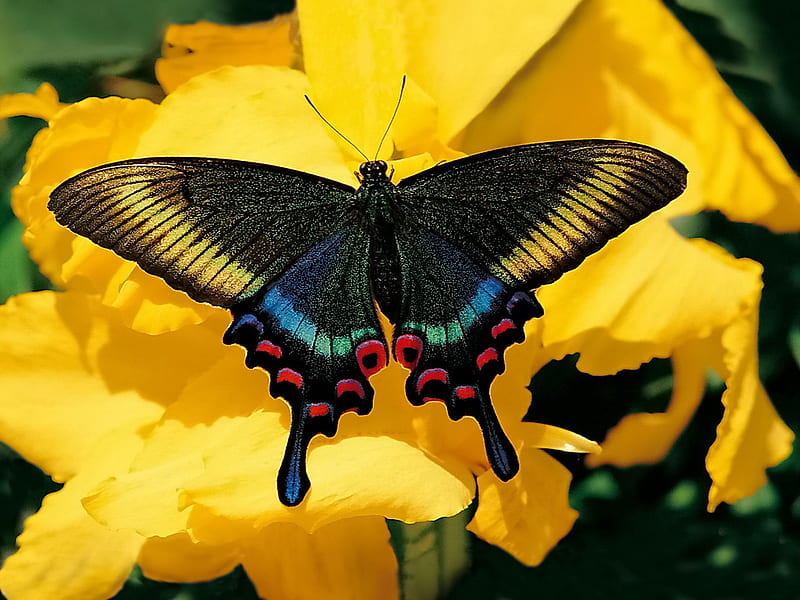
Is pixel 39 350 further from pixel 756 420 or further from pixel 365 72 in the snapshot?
pixel 756 420

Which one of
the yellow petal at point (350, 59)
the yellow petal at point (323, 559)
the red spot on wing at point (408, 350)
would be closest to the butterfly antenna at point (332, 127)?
the yellow petal at point (350, 59)

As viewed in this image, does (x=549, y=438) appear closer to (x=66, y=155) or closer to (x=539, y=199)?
(x=539, y=199)

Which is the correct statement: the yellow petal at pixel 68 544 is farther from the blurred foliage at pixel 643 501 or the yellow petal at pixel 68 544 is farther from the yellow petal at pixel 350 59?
the yellow petal at pixel 350 59

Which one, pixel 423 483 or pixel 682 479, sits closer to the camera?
pixel 423 483

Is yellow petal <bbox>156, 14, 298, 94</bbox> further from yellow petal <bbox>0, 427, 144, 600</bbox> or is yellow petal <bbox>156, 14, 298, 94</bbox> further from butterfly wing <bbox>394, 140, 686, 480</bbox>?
yellow petal <bbox>0, 427, 144, 600</bbox>

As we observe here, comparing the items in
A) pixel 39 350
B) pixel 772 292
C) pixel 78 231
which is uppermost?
pixel 772 292

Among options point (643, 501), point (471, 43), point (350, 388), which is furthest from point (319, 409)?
point (643, 501)

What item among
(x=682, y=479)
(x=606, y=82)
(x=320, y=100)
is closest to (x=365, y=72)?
(x=320, y=100)
